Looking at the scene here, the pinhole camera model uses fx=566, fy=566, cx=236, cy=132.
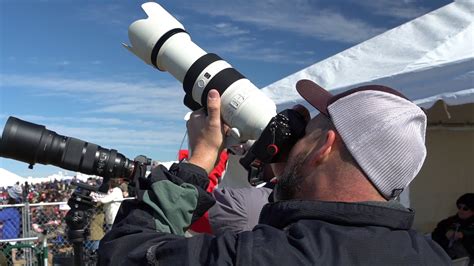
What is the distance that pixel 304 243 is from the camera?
3.45 ft

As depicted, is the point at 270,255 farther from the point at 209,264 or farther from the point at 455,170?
the point at 455,170

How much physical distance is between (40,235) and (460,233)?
5.89m

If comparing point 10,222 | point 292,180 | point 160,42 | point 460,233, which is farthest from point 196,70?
point 10,222

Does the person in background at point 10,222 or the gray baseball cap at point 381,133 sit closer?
the gray baseball cap at point 381,133

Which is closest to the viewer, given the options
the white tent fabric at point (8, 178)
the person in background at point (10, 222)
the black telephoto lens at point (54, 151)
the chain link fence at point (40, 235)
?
the black telephoto lens at point (54, 151)

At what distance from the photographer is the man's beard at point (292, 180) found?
1.22m

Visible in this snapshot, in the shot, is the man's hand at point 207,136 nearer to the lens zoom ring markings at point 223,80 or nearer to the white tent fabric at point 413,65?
the lens zoom ring markings at point 223,80

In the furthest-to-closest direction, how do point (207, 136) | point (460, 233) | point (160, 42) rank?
point (460, 233) → point (160, 42) → point (207, 136)

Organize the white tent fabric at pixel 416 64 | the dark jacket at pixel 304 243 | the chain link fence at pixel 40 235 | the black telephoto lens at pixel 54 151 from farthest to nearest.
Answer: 1. the chain link fence at pixel 40 235
2. the white tent fabric at pixel 416 64
3. the black telephoto lens at pixel 54 151
4. the dark jacket at pixel 304 243

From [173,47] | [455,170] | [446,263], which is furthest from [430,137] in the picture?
[446,263]

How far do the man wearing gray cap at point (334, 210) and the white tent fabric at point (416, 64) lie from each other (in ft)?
9.23

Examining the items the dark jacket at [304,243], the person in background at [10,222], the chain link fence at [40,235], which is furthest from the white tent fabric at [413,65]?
the person in background at [10,222]

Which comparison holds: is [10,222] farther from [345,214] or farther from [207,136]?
[345,214]

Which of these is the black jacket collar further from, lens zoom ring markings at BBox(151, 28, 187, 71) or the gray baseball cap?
lens zoom ring markings at BBox(151, 28, 187, 71)
